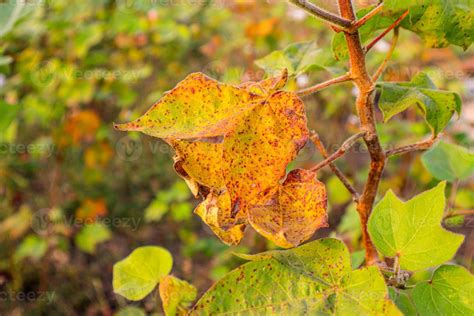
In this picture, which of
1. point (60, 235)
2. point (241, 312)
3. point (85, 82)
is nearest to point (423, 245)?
point (241, 312)

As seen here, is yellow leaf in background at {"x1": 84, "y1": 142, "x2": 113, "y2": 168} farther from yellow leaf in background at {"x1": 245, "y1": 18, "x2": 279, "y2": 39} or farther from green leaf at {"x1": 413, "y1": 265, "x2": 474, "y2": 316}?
green leaf at {"x1": 413, "y1": 265, "x2": 474, "y2": 316}

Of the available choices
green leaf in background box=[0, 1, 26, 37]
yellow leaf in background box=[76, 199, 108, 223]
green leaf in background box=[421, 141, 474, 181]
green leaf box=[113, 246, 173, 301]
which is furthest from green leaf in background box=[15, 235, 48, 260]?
green leaf in background box=[421, 141, 474, 181]

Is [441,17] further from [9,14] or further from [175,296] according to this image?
[9,14]

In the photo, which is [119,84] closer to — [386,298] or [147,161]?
[147,161]

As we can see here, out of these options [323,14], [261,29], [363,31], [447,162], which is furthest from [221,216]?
[261,29]

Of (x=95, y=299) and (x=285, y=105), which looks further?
(x=95, y=299)

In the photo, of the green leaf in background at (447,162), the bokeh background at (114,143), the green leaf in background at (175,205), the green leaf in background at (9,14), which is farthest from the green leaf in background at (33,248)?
the green leaf in background at (447,162)

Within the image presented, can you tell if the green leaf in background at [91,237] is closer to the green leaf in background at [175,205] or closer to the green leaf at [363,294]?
the green leaf in background at [175,205]
